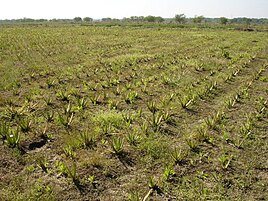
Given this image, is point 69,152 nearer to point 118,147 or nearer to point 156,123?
point 118,147

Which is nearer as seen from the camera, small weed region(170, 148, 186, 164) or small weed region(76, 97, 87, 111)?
small weed region(170, 148, 186, 164)

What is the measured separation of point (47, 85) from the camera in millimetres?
12422

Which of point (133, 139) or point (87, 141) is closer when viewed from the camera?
point (87, 141)

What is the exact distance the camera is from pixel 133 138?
708 centimetres

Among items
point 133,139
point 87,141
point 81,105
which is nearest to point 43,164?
point 87,141

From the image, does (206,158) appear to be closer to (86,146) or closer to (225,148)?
(225,148)

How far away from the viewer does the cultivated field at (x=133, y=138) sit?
5.35 meters

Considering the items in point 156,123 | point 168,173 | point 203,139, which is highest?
point 156,123

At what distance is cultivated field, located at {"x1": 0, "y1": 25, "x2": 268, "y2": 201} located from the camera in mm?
5348

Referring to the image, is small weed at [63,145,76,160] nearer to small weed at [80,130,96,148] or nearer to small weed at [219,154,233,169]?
small weed at [80,130,96,148]

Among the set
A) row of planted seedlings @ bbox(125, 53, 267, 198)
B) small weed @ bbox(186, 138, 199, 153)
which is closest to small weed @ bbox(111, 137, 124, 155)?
row of planted seedlings @ bbox(125, 53, 267, 198)

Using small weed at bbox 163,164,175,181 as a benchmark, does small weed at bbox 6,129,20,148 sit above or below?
above

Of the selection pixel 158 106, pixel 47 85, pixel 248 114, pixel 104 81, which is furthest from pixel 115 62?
pixel 248 114

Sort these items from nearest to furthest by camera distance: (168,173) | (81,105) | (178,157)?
1. (168,173)
2. (178,157)
3. (81,105)
